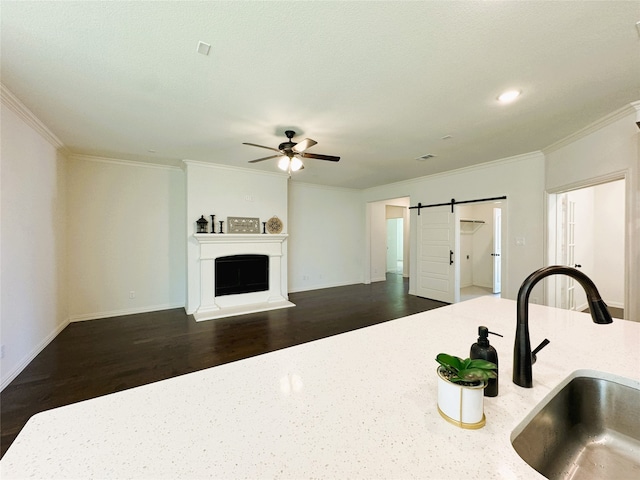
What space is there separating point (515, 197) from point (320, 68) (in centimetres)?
394

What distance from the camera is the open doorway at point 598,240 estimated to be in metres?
4.27

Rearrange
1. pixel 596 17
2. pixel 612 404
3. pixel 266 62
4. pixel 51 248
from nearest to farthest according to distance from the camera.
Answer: pixel 612 404
pixel 596 17
pixel 266 62
pixel 51 248

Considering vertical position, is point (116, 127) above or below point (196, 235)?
above

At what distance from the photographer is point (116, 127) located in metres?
Answer: 3.11

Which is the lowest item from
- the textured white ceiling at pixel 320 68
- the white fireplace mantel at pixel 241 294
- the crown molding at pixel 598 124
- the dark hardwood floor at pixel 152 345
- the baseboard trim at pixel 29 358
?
the dark hardwood floor at pixel 152 345

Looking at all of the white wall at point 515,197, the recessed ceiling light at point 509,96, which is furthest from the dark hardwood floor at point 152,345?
the recessed ceiling light at point 509,96

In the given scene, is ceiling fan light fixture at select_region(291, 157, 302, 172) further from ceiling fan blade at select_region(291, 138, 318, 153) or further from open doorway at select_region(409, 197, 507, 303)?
open doorway at select_region(409, 197, 507, 303)

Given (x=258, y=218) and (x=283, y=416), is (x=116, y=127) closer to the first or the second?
(x=258, y=218)

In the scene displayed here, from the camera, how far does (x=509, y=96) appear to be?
241 cm

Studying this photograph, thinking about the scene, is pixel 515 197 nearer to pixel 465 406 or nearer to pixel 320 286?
pixel 320 286

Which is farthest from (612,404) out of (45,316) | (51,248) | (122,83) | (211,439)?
(51,248)

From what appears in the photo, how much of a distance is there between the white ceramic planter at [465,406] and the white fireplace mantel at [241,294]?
4273 mm

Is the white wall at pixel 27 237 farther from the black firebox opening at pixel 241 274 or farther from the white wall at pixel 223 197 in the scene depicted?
the black firebox opening at pixel 241 274

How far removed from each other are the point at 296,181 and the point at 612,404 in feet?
19.2
